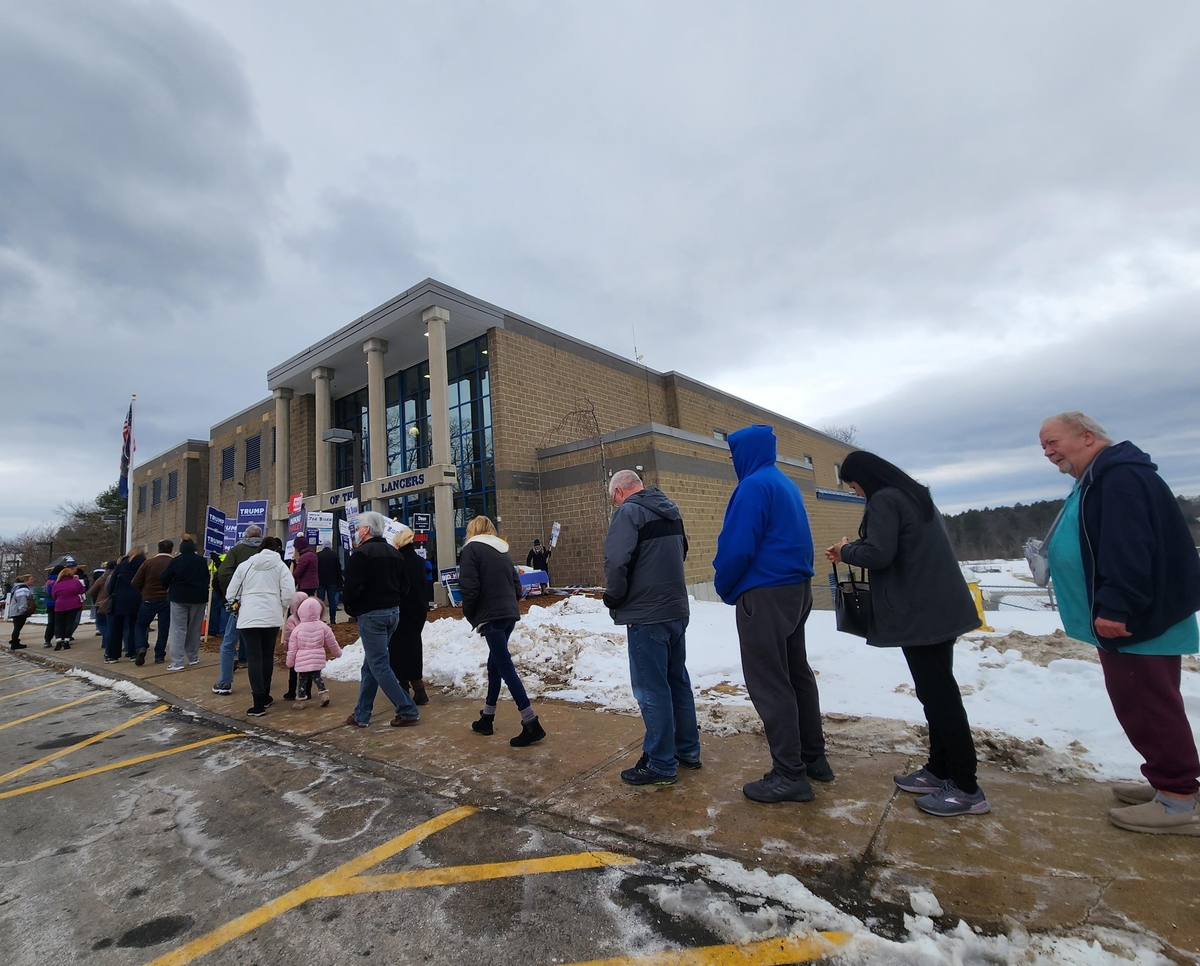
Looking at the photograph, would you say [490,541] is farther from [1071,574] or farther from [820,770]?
[1071,574]

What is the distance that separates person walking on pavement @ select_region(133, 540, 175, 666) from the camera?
8898 mm

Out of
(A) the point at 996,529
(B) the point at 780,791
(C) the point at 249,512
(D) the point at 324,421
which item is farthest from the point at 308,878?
(A) the point at 996,529

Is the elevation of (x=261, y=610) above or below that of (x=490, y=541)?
below

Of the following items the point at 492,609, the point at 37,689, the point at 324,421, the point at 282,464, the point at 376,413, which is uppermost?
the point at 324,421

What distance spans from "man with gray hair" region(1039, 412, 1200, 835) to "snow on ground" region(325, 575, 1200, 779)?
0.70 meters

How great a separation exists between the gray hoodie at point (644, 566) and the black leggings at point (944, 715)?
1.30 metres

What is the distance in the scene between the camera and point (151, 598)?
8.91m

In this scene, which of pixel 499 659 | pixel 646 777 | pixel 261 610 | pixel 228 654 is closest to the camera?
pixel 646 777

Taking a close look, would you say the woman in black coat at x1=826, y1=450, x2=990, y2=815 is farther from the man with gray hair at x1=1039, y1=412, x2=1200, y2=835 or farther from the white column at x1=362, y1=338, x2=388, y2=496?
the white column at x1=362, y1=338, x2=388, y2=496

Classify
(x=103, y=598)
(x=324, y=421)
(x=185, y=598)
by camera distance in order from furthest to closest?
1. (x=324, y=421)
2. (x=103, y=598)
3. (x=185, y=598)

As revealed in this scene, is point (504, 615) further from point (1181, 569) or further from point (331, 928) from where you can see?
point (1181, 569)

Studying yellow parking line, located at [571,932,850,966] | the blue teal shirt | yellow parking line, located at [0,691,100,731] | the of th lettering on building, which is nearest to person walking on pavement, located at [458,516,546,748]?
yellow parking line, located at [571,932,850,966]

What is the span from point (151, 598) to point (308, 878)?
8.55m

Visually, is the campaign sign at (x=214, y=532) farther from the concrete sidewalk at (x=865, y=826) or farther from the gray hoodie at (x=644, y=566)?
the gray hoodie at (x=644, y=566)
